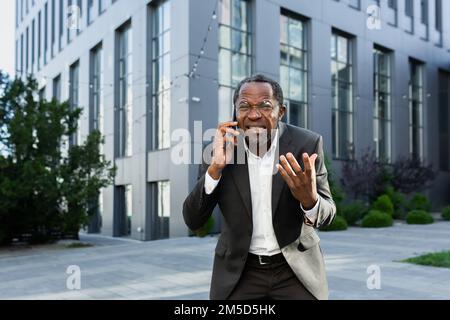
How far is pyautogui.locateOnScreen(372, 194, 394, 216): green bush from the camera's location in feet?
74.0

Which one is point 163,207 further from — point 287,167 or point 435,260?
point 287,167

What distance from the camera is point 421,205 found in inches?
1024

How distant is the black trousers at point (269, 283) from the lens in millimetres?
2145

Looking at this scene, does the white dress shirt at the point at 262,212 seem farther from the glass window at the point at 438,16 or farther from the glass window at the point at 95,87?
the glass window at the point at 438,16

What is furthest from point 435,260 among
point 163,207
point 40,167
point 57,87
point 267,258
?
point 57,87

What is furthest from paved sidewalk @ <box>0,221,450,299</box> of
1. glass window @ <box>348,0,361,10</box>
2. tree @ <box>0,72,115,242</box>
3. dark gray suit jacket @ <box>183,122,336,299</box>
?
glass window @ <box>348,0,361,10</box>

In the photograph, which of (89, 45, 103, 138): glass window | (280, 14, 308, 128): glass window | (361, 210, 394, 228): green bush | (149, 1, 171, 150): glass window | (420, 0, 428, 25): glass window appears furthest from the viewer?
(420, 0, 428, 25): glass window

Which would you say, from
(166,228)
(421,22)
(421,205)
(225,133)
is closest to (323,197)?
(225,133)

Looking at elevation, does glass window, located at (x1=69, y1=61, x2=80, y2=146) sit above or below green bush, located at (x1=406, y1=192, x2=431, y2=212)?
above

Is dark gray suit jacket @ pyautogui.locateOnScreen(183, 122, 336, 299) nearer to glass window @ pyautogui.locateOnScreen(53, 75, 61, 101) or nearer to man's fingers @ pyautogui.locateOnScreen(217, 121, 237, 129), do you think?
man's fingers @ pyautogui.locateOnScreen(217, 121, 237, 129)

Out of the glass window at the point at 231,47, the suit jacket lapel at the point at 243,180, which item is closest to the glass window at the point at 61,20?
the glass window at the point at 231,47

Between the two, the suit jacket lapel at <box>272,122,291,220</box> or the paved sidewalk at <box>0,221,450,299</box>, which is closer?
the suit jacket lapel at <box>272,122,291,220</box>

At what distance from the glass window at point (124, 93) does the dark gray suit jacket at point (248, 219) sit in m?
23.0

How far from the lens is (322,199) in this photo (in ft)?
6.68
